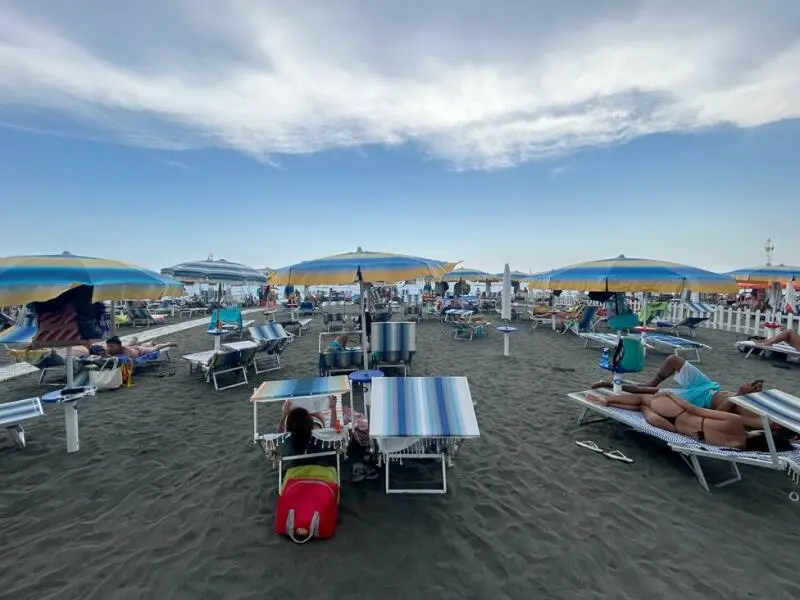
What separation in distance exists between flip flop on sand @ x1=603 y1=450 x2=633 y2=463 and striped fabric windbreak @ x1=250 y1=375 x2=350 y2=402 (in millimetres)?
3054

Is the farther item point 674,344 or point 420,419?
point 674,344

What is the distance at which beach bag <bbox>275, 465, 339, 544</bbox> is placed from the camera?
2.58 meters

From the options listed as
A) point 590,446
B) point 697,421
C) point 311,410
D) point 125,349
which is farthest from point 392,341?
point 125,349

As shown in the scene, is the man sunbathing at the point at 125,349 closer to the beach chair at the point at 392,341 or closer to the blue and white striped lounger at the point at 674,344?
the beach chair at the point at 392,341

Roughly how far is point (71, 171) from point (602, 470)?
22811mm

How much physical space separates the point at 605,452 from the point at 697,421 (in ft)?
3.18

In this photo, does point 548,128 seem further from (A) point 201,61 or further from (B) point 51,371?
(B) point 51,371

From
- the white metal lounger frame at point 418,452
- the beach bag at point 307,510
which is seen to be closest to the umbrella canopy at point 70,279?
the beach bag at point 307,510

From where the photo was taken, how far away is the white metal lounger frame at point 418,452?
3.19 meters

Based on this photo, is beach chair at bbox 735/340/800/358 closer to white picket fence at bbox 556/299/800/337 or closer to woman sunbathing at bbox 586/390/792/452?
white picket fence at bbox 556/299/800/337

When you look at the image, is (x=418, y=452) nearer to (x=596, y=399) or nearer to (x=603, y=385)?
(x=596, y=399)

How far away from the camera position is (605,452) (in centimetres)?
398

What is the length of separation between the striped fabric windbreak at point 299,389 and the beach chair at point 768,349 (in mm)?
10862

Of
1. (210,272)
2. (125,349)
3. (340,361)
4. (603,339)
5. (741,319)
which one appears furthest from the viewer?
(741,319)
